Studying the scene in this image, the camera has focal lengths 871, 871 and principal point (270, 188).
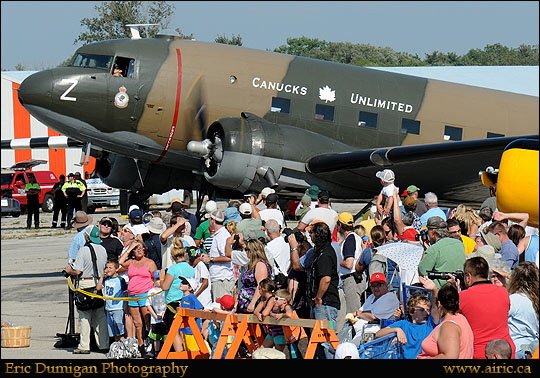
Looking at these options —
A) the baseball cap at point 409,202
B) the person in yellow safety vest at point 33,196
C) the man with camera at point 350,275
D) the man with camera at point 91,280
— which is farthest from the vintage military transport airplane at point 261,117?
the person in yellow safety vest at point 33,196

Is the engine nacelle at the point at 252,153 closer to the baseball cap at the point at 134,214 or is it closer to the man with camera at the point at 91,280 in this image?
the baseball cap at the point at 134,214

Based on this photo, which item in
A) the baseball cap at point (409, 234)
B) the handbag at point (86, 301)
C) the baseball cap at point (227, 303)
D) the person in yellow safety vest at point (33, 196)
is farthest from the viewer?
the person in yellow safety vest at point (33, 196)

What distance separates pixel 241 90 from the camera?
687 inches

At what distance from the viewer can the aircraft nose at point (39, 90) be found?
16.5m

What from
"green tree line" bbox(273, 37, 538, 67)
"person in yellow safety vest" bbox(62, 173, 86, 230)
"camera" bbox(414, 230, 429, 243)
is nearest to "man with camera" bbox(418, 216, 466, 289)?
"camera" bbox(414, 230, 429, 243)

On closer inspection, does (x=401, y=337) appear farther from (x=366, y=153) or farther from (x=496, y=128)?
(x=496, y=128)

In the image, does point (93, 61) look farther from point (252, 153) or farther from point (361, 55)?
point (361, 55)

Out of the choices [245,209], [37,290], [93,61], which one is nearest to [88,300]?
[245,209]

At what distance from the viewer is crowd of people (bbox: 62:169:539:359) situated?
7.13 metres

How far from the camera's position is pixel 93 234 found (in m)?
12.0

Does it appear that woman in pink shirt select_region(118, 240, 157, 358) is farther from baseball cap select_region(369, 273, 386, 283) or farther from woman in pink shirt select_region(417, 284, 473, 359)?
woman in pink shirt select_region(417, 284, 473, 359)

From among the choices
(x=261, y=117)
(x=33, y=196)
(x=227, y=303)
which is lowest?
(x=33, y=196)

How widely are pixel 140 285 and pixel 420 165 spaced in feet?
27.9

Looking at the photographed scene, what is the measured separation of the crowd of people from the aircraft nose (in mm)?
4789
